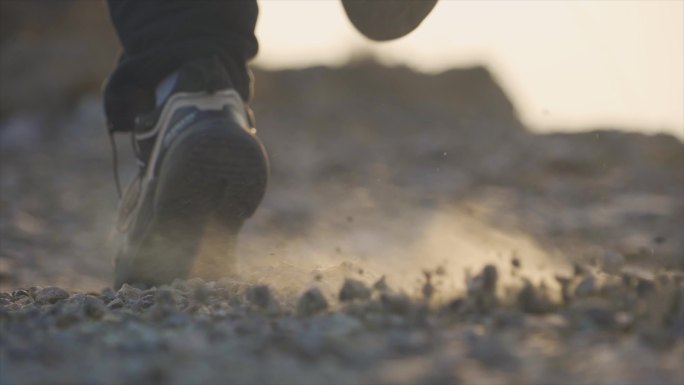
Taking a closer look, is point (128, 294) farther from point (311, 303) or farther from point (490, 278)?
point (490, 278)

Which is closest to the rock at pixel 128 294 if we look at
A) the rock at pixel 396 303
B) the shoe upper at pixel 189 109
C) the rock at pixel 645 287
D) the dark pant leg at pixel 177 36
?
the shoe upper at pixel 189 109

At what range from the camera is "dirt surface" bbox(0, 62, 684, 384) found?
1707mm

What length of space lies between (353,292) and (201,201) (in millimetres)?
1038

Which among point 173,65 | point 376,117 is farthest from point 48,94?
point 173,65

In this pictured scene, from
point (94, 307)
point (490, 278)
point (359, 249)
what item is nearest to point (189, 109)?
point (94, 307)

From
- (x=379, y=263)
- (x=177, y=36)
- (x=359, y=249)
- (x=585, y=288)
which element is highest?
(x=177, y=36)

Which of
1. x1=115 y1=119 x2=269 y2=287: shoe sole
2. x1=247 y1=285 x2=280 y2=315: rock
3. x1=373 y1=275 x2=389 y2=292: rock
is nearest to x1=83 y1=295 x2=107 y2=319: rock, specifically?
x1=247 y1=285 x2=280 y2=315: rock

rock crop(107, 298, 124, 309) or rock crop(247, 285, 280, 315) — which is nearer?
rock crop(247, 285, 280, 315)

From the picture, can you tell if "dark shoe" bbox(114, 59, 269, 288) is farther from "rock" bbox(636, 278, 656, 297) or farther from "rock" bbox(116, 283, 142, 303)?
"rock" bbox(636, 278, 656, 297)

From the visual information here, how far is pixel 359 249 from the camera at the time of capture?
6008 mm

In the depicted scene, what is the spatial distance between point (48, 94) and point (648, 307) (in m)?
14.8

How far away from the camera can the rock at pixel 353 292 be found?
2.25 m

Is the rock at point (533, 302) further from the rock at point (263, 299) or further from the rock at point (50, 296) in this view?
the rock at point (50, 296)

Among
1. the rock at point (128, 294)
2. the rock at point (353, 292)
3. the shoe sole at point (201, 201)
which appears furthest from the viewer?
the shoe sole at point (201, 201)
